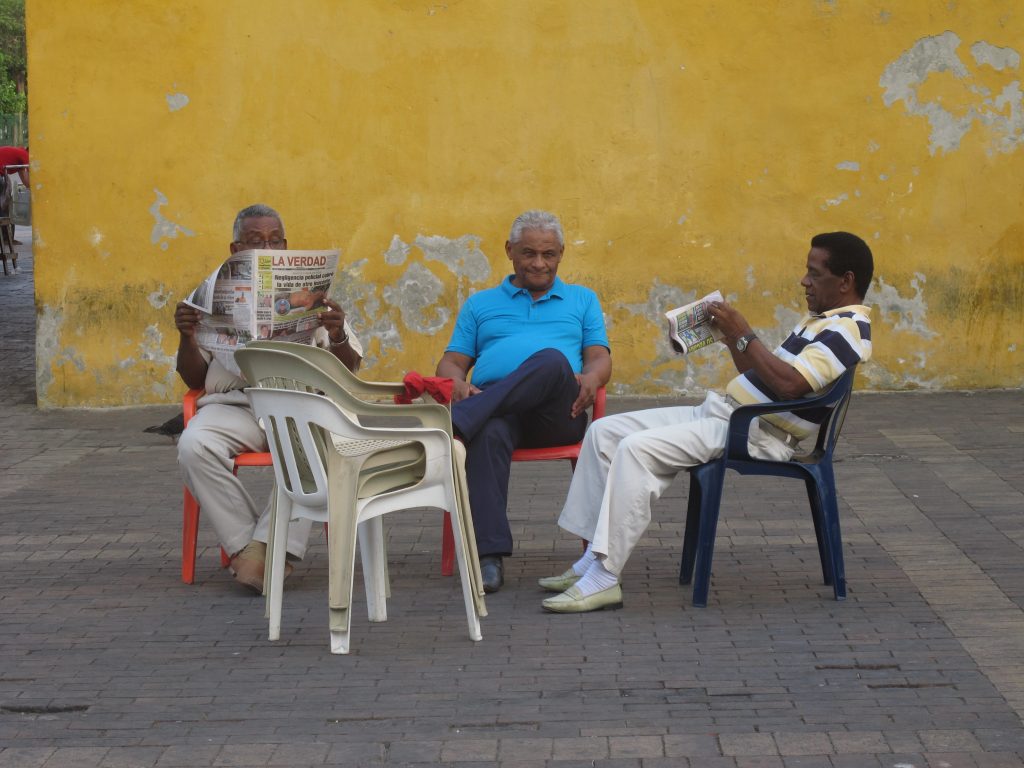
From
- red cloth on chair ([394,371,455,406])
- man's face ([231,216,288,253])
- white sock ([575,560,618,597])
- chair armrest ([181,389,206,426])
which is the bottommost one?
white sock ([575,560,618,597])

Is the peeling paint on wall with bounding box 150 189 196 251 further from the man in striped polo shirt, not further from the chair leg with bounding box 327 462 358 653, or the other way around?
the chair leg with bounding box 327 462 358 653

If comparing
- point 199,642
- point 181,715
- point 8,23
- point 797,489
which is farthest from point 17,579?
→ point 8,23

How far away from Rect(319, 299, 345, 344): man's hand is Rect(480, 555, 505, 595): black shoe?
1.03 metres

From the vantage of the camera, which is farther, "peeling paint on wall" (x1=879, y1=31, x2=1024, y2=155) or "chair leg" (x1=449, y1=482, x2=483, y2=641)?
"peeling paint on wall" (x1=879, y1=31, x2=1024, y2=155)

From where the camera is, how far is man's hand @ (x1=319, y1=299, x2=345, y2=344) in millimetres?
5539

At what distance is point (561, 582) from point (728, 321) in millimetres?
1129

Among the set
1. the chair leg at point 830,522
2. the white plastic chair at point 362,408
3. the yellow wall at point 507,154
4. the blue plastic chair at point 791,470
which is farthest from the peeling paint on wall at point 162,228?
the chair leg at point 830,522

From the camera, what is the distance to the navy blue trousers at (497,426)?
5.37 metres

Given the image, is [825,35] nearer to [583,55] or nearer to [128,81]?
[583,55]

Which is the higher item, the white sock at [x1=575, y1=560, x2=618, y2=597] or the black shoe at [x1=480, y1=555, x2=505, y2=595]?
the white sock at [x1=575, y1=560, x2=618, y2=597]

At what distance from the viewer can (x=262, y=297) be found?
5.27m

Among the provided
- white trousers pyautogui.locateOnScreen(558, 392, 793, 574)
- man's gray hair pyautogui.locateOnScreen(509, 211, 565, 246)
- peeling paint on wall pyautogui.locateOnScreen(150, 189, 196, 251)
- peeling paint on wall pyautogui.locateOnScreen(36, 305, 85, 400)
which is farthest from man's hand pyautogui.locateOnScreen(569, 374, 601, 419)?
peeling paint on wall pyautogui.locateOnScreen(36, 305, 85, 400)

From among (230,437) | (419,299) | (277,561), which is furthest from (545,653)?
(419,299)

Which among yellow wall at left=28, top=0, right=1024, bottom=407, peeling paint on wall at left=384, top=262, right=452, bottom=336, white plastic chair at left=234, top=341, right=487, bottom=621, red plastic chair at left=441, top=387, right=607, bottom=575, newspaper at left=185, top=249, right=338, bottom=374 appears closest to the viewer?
white plastic chair at left=234, top=341, right=487, bottom=621
